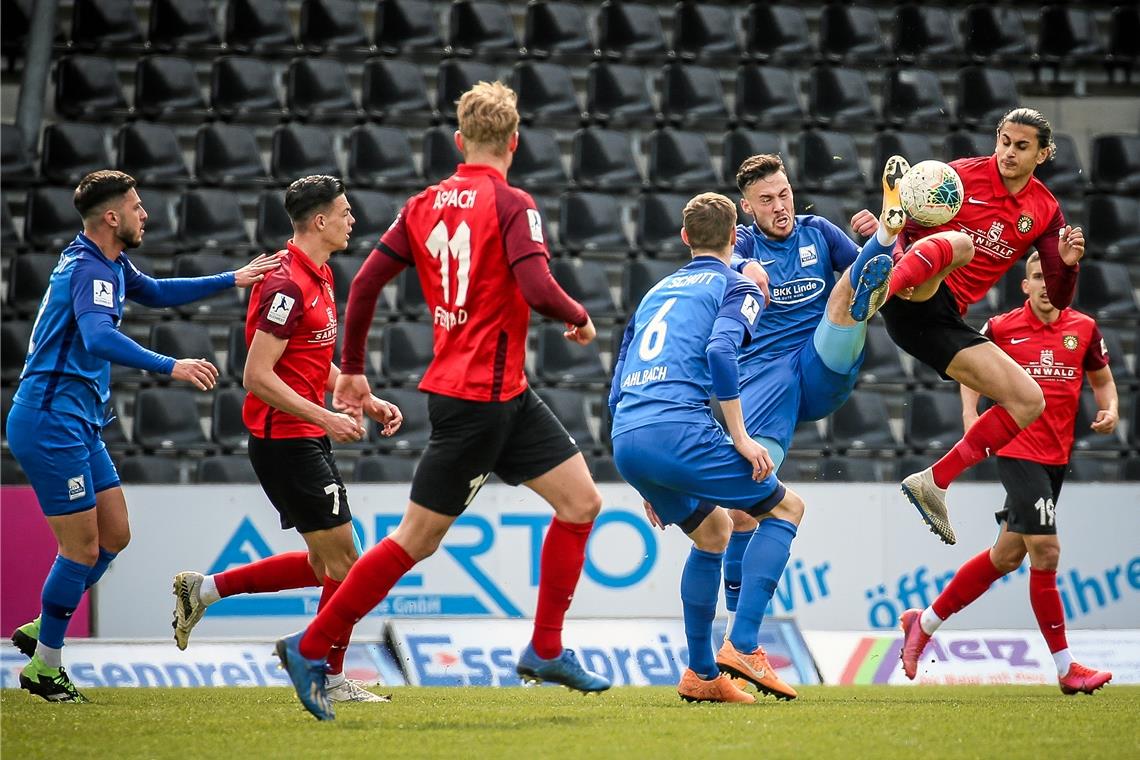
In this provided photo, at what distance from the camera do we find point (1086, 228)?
40.6ft

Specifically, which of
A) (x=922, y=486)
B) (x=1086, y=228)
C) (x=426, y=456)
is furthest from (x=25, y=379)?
(x=1086, y=228)

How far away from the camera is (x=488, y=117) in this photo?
4.73 meters

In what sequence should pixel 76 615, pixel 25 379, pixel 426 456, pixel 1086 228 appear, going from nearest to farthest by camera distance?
pixel 426 456 < pixel 25 379 < pixel 76 615 < pixel 1086 228

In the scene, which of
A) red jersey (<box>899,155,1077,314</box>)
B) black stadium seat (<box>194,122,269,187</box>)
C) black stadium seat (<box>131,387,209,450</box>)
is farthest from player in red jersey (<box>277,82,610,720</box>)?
black stadium seat (<box>194,122,269,187</box>)

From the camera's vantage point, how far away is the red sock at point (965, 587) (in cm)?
728

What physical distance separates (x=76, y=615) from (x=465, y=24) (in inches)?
261

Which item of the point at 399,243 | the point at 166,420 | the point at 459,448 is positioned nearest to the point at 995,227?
the point at 399,243

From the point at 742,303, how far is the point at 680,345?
29 cm

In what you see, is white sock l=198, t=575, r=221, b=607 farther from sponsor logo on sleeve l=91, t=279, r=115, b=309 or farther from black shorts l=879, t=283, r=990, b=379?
black shorts l=879, t=283, r=990, b=379

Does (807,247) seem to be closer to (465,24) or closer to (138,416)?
(138,416)

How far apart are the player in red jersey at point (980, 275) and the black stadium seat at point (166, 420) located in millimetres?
5988

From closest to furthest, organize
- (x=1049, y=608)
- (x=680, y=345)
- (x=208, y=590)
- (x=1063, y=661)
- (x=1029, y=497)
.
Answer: (x=680, y=345) → (x=208, y=590) → (x=1063, y=661) → (x=1049, y=608) → (x=1029, y=497)

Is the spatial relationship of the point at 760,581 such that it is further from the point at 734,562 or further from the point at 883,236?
the point at 883,236

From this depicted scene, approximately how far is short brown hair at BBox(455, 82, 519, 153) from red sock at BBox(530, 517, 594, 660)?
132 centimetres
